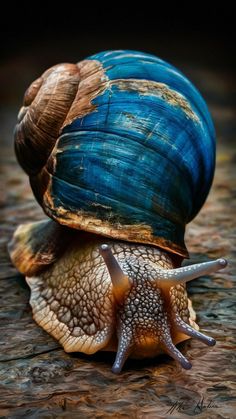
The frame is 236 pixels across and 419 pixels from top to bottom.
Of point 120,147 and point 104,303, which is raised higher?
point 120,147

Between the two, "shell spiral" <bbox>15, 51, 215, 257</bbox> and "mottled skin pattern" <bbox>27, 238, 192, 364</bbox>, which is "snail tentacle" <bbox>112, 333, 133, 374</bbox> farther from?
"shell spiral" <bbox>15, 51, 215, 257</bbox>

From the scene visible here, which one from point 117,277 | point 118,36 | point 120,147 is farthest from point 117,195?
point 118,36

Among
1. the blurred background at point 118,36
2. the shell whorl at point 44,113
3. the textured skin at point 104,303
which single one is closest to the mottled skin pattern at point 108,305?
the textured skin at point 104,303

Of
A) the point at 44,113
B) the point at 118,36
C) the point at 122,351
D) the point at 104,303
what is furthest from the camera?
the point at 118,36

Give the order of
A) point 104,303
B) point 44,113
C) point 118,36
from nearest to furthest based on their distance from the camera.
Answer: point 104,303
point 44,113
point 118,36

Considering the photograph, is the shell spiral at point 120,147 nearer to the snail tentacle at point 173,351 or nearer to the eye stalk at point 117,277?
the eye stalk at point 117,277

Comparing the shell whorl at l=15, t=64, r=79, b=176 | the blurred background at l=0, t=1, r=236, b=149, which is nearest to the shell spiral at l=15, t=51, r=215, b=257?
the shell whorl at l=15, t=64, r=79, b=176

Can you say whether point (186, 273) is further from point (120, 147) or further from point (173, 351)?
point (120, 147)

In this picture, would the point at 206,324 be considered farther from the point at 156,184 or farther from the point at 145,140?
the point at 145,140
